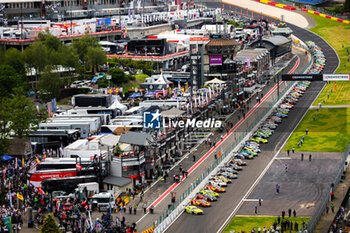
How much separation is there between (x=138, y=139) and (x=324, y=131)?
36329 mm

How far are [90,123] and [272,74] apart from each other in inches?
2397

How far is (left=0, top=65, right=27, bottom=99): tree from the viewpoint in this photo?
12574 cm

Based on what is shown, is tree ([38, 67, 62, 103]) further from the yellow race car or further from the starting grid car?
the yellow race car

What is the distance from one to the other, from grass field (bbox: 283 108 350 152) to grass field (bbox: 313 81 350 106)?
5.52 m

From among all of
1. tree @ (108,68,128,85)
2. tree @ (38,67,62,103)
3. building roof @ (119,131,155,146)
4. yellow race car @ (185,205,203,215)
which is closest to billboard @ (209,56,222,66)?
tree @ (108,68,128,85)

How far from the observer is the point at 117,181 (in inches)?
3565

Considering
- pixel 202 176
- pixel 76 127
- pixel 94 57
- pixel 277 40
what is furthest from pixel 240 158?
pixel 277 40

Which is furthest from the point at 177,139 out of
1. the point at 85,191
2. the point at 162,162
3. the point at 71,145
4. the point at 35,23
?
the point at 35,23

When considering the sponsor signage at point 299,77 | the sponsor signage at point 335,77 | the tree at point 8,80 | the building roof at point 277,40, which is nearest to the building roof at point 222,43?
the sponsor signage at point 299,77

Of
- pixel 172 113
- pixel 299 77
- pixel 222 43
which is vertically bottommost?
pixel 172 113

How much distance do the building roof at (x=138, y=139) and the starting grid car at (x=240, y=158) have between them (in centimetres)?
883

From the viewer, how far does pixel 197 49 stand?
143 metres

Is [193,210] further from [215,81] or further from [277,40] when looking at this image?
[277,40]

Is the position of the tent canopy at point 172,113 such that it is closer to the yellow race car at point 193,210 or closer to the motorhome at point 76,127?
the motorhome at point 76,127
